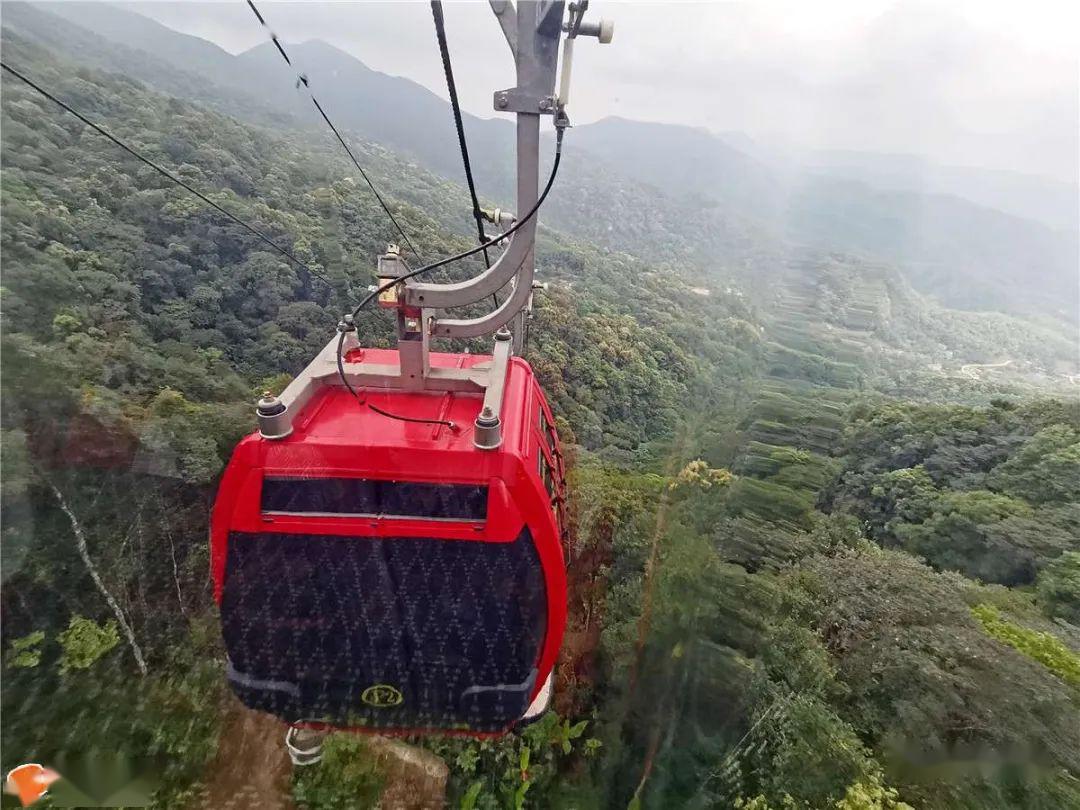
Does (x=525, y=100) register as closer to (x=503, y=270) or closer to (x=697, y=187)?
(x=503, y=270)

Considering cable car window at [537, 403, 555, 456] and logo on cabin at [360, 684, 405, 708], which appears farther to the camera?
cable car window at [537, 403, 555, 456]

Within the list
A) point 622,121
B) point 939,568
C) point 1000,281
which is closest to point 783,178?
point 622,121

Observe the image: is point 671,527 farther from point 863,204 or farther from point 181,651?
point 863,204

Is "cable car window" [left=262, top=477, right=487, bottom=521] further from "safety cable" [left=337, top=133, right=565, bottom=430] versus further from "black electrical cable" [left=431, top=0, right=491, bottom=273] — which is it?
"black electrical cable" [left=431, top=0, right=491, bottom=273]

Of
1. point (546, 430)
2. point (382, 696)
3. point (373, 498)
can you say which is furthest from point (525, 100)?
point (382, 696)

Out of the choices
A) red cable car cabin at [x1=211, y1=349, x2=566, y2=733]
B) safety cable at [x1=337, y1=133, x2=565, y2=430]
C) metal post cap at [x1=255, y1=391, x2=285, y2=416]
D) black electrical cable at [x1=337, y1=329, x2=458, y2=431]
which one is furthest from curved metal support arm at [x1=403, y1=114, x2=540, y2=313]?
metal post cap at [x1=255, y1=391, x2=285, y2=416]

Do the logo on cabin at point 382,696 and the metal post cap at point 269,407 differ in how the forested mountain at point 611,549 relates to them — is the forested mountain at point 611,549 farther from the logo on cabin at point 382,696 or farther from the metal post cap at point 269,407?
the metal post cap at point 269,407
